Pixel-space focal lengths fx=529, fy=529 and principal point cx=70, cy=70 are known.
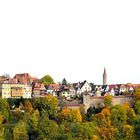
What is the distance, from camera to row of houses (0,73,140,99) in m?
62.3

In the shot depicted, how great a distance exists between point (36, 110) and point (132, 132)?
30.6 ft

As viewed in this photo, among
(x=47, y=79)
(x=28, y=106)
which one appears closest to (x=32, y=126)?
(x=28, y=106)

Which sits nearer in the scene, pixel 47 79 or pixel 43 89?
pixel 43 89

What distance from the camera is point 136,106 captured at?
53.3m

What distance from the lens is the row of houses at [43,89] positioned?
204 feet

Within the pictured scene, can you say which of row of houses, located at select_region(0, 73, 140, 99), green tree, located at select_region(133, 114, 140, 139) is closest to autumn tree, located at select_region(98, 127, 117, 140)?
green tree, located at select_region(133, 114, 140, 139)

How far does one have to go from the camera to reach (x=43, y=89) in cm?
6462

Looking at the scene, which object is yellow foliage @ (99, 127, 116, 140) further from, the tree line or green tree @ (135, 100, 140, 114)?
green tree @ (135, 100, 140, 114)

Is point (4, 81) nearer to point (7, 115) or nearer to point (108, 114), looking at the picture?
point (7, 115)

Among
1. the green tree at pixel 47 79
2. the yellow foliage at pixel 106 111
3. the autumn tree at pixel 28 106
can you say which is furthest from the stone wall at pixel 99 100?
the green tree at pixel 47 79

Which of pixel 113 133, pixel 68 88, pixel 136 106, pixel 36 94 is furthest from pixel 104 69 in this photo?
pixel 113 133

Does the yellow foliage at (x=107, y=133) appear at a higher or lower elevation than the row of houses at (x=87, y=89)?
lower

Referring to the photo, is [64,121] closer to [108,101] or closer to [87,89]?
[108,101]

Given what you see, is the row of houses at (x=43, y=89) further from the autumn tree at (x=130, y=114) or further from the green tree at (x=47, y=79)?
the autumn tree at (x=130, y=114)
